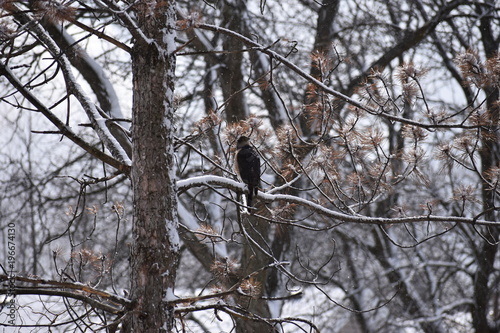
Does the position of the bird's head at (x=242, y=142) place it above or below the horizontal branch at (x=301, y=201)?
above

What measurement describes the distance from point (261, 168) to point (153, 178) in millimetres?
3536

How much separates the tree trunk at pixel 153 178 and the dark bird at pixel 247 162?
0.92 metres

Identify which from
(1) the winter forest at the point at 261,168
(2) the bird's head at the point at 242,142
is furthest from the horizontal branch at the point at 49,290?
(2) the bird's head at the point at 242,142

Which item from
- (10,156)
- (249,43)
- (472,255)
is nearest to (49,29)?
(10,156)

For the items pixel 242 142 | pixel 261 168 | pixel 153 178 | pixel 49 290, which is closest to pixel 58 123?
pixel 153 178

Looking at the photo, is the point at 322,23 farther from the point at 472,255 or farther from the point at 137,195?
the point at 137,195

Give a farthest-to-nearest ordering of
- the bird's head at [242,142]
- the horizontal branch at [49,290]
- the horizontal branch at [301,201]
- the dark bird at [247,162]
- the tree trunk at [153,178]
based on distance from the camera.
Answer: the dark bird at [247,162] → the bird's head at [242,142] → the horizontal branch at [301,201] → the tree trunk at [153,178] → the horizontal branch at [49,290]

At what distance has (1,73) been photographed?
2.23 metres

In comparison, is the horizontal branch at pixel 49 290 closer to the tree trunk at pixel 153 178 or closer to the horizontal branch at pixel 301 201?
the tree trunk at pixel 153 178

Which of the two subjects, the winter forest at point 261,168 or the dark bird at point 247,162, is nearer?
the winter forest at point 261,168

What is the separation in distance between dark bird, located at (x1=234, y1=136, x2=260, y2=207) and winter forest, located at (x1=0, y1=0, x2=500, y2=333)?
3.4 inches

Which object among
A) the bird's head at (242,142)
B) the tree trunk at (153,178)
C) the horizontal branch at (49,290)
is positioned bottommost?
the horizontal branch at (49,290)

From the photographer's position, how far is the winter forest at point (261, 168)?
2328 mm

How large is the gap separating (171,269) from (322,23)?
581 cm
